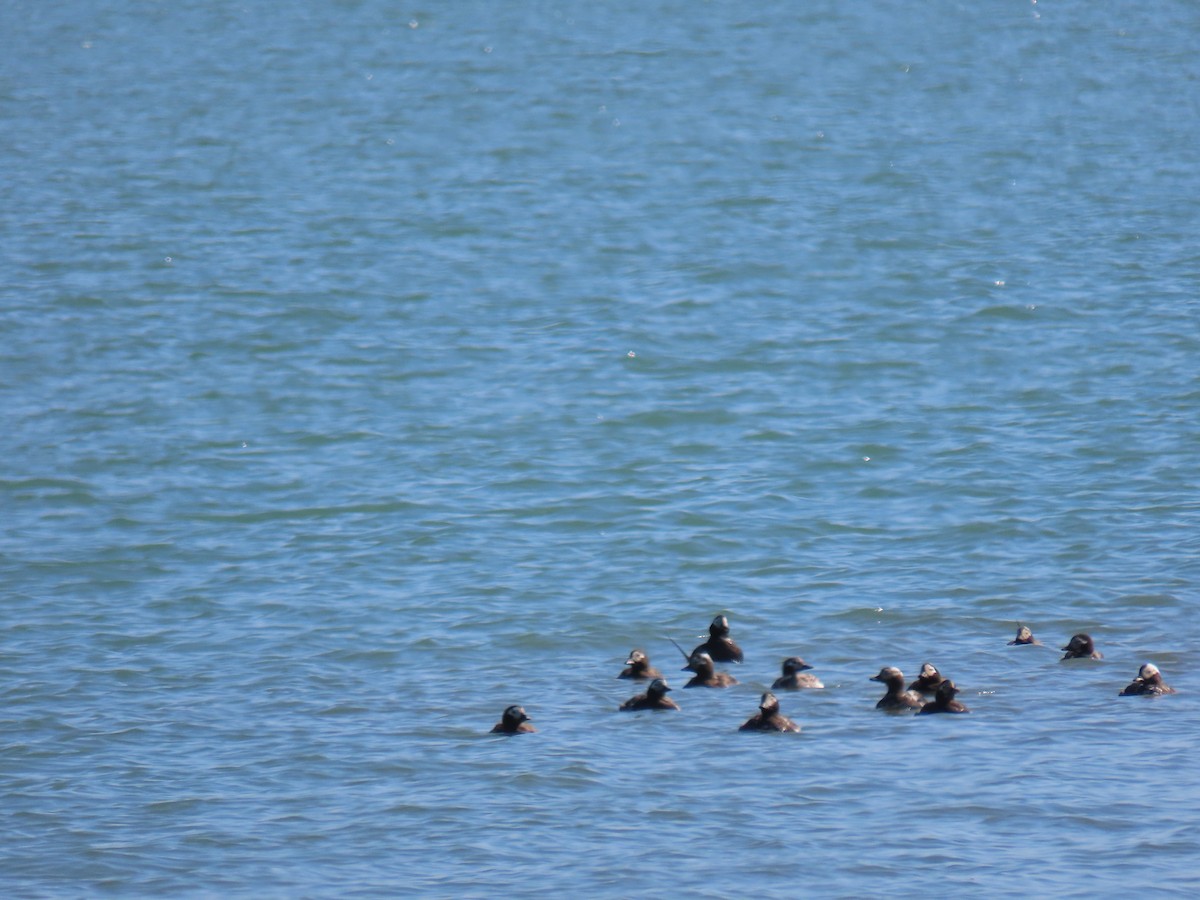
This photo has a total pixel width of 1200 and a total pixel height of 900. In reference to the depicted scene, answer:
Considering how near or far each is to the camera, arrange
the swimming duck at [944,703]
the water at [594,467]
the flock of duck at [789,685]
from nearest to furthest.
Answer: the water at [594,467], the flock of duck at [789,685], the swimming duck at [944,703]

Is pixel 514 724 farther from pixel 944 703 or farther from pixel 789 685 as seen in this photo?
pixel 944 703

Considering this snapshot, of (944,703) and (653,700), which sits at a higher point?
(653,700)

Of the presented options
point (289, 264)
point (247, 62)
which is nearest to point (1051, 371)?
point (289, 264)

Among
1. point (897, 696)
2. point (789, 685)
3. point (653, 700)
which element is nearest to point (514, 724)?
point (653, 700)

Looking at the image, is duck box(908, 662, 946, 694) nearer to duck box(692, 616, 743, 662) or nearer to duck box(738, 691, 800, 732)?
duck box(738, 691, 800, 732)

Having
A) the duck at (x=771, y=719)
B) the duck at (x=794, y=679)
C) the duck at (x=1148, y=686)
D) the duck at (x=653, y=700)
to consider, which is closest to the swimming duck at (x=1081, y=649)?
the duck at (x=1148, y=686)

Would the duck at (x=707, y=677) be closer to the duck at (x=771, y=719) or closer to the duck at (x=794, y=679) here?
the duck at (x=794, y=679)

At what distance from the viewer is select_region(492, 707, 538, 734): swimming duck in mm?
17234

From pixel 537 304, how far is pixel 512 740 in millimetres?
20743

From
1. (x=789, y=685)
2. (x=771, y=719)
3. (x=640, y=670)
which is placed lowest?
(x=771, y=719)

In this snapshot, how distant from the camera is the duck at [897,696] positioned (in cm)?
1755

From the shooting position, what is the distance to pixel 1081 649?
18.9 meters

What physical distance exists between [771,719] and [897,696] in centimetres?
143

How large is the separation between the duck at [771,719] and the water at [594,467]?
24 centimetres
